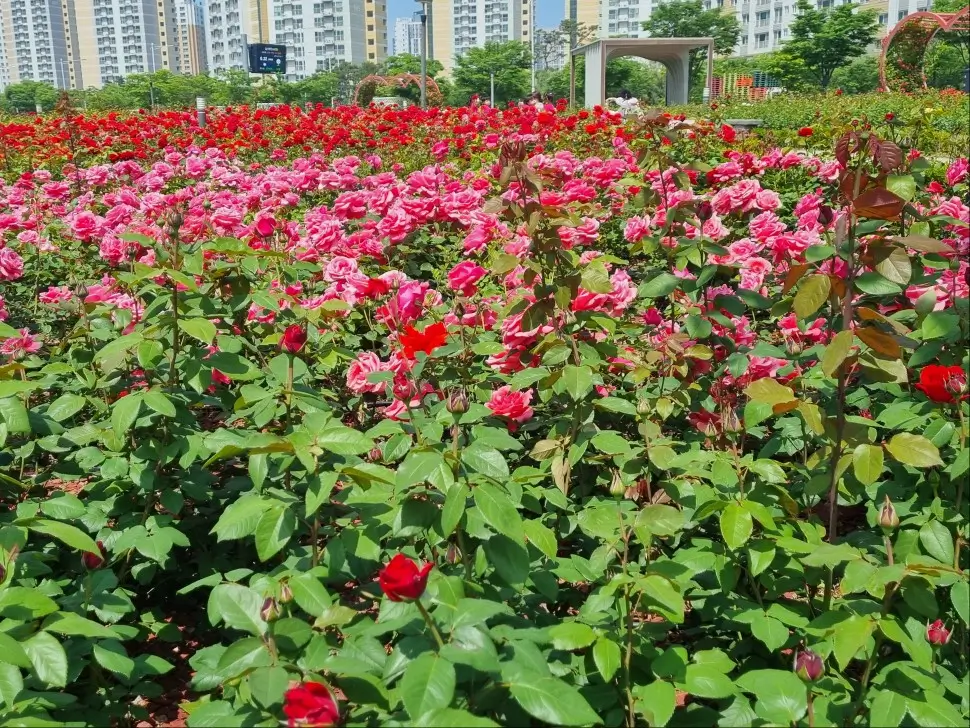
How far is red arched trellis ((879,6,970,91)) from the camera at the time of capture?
24.5 meters

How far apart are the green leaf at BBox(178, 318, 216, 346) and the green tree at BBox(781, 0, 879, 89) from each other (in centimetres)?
4719

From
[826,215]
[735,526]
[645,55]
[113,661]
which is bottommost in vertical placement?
[113,661]

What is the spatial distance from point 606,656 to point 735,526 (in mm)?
373

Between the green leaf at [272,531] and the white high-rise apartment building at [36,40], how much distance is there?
168 m

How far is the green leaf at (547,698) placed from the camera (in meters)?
1.08

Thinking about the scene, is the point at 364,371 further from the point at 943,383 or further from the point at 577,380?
the point at 943,383

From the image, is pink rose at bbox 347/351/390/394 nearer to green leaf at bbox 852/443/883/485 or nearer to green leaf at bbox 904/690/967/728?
green leaf at bbox 852/443/883/485

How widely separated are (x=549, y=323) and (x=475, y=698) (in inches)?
44.0

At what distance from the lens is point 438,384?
229cm

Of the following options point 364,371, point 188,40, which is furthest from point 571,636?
point 188,40

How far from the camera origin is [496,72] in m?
54.7

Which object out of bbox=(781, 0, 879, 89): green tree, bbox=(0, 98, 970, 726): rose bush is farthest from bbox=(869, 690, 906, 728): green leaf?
bbox=(781, 0, 879, 89): green tree

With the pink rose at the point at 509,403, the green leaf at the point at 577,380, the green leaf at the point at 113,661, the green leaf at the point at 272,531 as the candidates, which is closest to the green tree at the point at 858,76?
the pink rose at the point at 509,403

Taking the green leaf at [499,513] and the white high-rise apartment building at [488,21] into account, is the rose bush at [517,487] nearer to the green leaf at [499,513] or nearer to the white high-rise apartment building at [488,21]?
the green leaf at [499,513]
